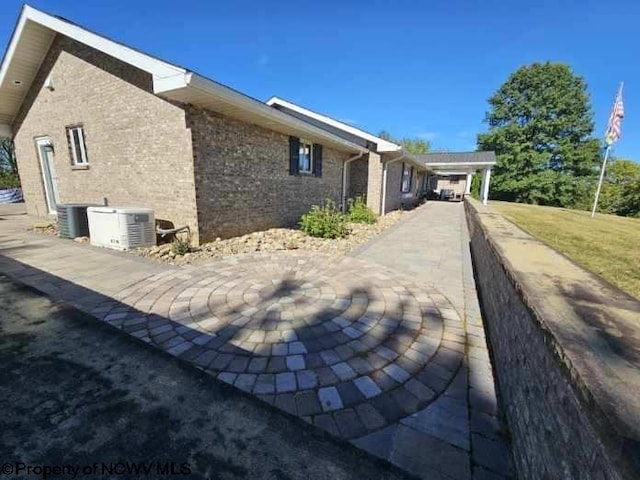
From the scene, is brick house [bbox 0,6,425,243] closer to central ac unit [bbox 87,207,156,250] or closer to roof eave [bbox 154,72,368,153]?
roof eave [bbox 154,72,368,153]

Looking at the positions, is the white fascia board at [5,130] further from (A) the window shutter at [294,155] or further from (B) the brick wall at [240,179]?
(A) the window shutter at [294,155]

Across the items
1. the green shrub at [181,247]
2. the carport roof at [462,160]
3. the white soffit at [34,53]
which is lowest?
the green shrub at [181,247]

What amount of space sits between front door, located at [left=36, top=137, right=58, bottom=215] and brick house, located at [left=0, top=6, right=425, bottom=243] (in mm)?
35

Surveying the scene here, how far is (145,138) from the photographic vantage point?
635 centimetres

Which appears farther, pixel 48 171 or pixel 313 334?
pixel 48 171

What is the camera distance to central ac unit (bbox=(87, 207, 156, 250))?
577cm

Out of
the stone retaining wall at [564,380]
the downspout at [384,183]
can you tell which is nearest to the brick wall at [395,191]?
the downspout at [384,183]

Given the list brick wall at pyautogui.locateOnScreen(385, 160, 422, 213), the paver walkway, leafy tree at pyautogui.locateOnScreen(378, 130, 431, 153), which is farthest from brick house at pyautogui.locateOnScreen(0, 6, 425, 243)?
leafy tree at pyautogui.locateOnScreen(378, 130, 431, 153)

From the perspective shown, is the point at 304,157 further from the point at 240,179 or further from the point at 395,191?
the point at 395,191

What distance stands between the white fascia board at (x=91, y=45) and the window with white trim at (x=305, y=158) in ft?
15.7

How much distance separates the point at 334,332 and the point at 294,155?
22.8 ft

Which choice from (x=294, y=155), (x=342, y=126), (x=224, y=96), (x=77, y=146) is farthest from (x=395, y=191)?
(x=77, y=146)

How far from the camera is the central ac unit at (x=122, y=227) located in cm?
577

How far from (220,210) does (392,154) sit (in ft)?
27.3
